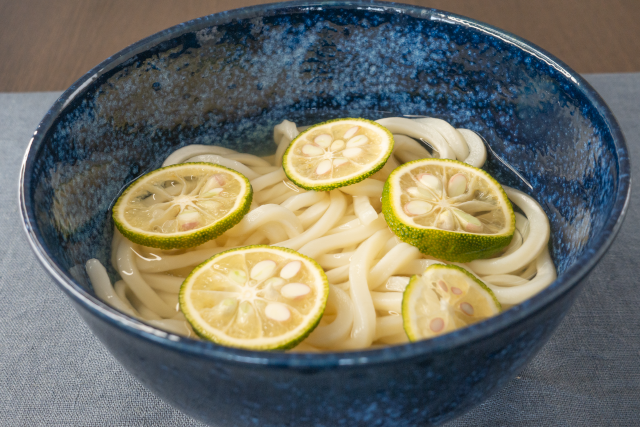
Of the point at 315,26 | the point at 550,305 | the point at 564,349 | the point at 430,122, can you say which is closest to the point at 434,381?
the point at 550,305

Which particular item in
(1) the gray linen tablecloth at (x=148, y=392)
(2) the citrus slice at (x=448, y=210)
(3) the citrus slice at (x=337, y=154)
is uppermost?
(2) the citrus slice at (x=448, y=210)

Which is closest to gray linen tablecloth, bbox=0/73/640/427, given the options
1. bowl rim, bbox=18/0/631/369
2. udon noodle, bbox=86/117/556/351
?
udon noodle, bbox=86/117/556/351

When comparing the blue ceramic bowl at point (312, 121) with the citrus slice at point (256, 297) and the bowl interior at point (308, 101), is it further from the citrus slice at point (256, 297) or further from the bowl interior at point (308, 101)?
the citrus slice at point (256, 297)

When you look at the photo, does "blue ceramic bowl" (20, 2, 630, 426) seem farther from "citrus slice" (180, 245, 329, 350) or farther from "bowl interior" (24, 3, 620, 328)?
"citrus slice" (180, 245, 329, 350)

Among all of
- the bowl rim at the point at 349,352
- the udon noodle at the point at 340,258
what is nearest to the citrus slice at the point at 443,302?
the udon noodle at the point at 340,258

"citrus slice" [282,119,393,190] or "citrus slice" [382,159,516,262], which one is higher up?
"citrus slice" [382,159,516,262]

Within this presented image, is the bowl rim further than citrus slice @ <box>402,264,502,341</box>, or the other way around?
citrus slice @ <box>402,264,502,341</box>

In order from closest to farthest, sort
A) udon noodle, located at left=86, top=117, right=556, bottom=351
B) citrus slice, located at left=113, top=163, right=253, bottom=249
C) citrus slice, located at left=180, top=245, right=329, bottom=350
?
1. citrus slice, located at left=180, top=245, right=329, bottom=350
2. udon noodle, located at left=86, top=117, right=556, bottom=351
3. citrus slice, located at left=113, top=163, right=253, bottom=249
